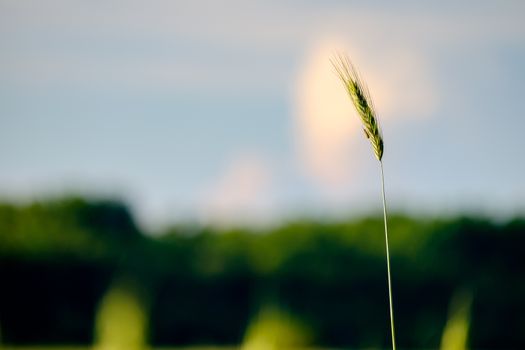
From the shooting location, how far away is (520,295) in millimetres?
47219

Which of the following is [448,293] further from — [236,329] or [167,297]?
[167,297]

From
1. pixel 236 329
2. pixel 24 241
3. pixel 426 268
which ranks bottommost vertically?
pixel 236 329

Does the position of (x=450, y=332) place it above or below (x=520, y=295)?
above

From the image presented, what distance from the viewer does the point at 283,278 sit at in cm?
5356

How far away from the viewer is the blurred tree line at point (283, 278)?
46250 mm

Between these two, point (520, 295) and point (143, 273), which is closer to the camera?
point (520, 295)

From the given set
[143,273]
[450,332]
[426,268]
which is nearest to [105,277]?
[143,273]

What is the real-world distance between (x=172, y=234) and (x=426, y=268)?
1975cm

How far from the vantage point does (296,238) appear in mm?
57188

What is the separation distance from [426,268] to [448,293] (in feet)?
7.62

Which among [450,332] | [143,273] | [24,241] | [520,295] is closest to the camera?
[450,332]

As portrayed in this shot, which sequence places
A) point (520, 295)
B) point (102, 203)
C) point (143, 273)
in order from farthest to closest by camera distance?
point (102, 203), point (143, 273), point (520, 295)

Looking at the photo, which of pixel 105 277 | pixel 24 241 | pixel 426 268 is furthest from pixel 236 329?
pixel 24 241

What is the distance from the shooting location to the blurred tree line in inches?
1821
